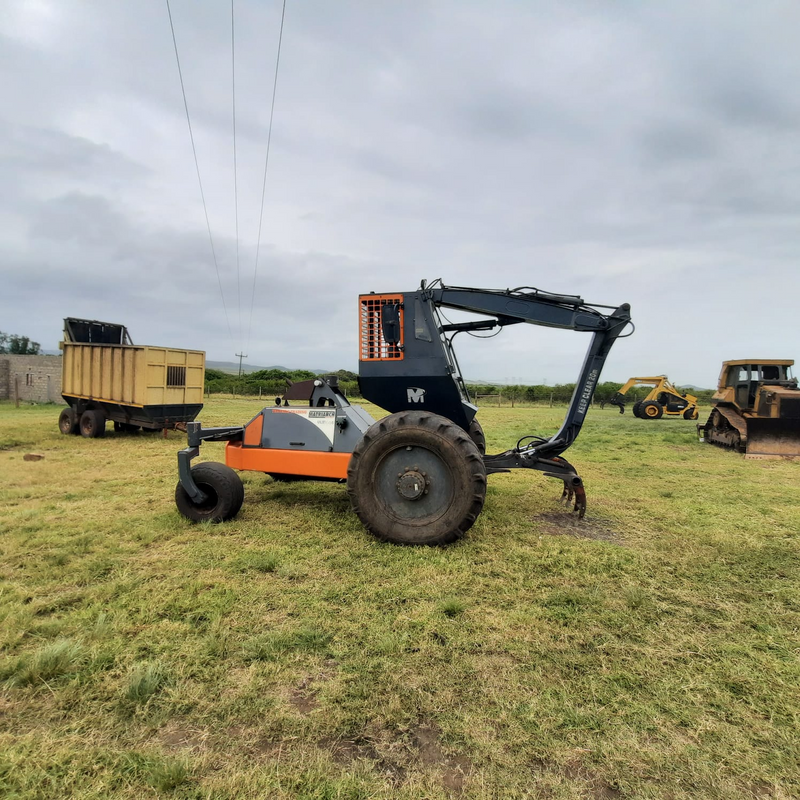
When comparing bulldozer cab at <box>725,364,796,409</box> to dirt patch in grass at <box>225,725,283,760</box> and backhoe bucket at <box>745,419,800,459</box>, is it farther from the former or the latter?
dirt patch in grass at <box>225,725,283,760</box>

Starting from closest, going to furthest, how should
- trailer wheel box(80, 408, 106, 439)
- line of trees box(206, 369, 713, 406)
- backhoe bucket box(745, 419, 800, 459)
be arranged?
1. backhoe bucket box(745, 419, 800, 459)
2. trailer wheel box(80, 408, 106, 439)
3. line of trees box(206, 369, 713, 406)

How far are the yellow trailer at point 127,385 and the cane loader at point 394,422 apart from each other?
7603 mm

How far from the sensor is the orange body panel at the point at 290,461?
202 inches

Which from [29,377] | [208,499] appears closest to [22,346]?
[29,377]

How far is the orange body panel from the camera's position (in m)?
5.14

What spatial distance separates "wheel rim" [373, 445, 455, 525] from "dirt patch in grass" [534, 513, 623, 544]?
136 centimetres

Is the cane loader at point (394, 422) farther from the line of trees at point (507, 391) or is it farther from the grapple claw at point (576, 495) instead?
the line of trees at point (507, 391)

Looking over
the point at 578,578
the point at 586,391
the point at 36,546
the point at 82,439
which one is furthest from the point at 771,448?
the point at 82,439

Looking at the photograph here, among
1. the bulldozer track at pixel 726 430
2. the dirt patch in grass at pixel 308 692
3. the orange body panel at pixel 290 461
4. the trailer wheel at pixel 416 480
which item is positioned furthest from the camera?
the bulldozer track at pixel 726 430

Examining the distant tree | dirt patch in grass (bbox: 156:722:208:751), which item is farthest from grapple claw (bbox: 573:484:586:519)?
the distant tree

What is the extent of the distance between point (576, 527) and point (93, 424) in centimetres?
1219

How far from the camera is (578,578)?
3.73 metres

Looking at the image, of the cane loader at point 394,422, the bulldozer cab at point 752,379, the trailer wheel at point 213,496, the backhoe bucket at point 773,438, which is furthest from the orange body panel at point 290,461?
the bulldozer cab at point 752,379

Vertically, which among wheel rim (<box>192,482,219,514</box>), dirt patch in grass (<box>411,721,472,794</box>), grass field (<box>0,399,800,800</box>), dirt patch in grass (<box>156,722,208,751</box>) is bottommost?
dirt patch in grass (<box>156,722,208,751</box>)
